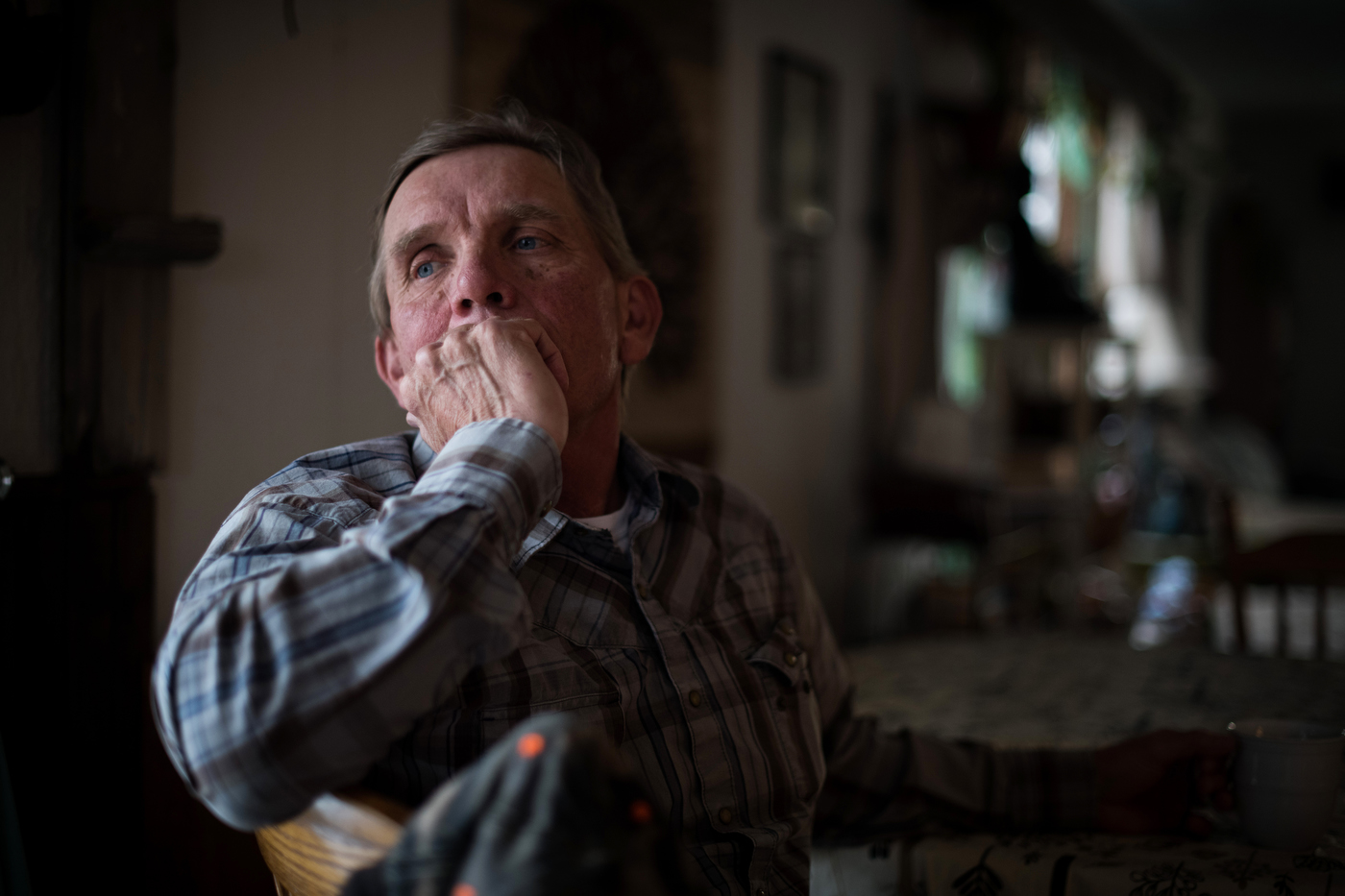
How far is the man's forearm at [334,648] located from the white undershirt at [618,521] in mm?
368

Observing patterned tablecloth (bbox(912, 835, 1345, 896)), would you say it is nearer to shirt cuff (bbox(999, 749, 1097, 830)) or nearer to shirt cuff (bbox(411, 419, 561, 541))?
shirt cuff (bbox(999, 749, 1097, 830))

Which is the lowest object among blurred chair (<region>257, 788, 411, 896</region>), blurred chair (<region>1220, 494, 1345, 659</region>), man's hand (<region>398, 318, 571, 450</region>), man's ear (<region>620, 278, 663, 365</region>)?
blurred chair (<region>1220, 494, 1345, 659</region>)

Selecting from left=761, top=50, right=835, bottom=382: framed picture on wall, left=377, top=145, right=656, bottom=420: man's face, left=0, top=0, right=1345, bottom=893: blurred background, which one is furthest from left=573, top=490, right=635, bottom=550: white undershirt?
left=761, top=50, right=835, bottom=382: framed picture on wall

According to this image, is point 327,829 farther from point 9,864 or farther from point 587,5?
point 587,5

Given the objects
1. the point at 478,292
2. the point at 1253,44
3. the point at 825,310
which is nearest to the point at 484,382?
the point at 478,292

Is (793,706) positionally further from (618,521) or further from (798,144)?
(798,144)

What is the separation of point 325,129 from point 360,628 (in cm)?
139

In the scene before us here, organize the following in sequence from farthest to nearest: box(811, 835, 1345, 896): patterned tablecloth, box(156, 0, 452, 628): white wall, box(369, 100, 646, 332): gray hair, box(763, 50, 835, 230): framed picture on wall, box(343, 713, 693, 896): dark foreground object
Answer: box(763, 50, 835, 230): framed picture on wall < box(156, 0, 452, 628): white wall < box(369, 100, 646, 332): gray hair < box(811, 835, 1345, 896): patterned tablecloth < box(343, 713, 693, 896): dark foreground object

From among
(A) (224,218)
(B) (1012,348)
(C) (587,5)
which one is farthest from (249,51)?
(B) (1012,348)

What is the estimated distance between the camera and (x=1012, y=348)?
538cm

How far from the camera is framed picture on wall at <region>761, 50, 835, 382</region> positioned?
3.47 m

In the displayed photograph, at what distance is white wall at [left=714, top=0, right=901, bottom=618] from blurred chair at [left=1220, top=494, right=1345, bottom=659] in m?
1.59

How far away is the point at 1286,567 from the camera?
6.73ft

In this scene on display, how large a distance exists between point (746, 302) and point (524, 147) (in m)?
2.26
